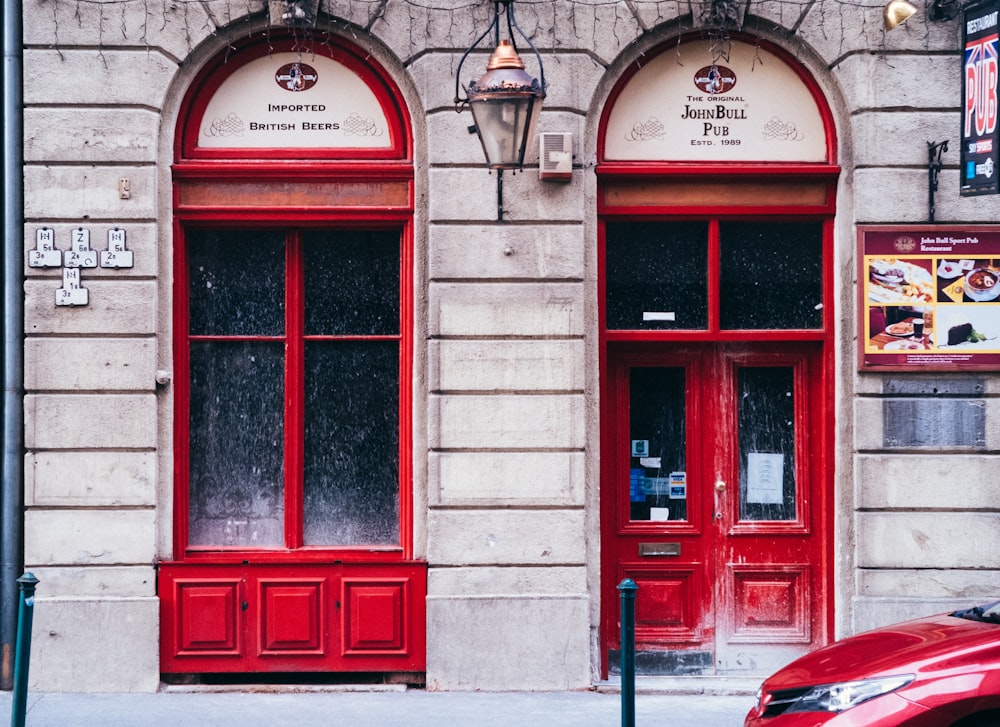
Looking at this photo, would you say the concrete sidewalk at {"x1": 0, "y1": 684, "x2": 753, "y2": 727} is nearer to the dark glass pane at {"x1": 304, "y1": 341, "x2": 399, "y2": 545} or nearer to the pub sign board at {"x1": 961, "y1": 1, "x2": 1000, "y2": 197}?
the dark glass pane at {"x1": 304, "y1": 341, "x2": 399, "y2": 545}

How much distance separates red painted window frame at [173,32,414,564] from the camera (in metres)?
9.41

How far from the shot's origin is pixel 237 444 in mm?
9531

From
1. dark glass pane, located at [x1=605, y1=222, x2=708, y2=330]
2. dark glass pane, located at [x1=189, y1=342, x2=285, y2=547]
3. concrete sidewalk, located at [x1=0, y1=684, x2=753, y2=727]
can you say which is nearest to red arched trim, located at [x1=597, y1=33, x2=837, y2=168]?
dark glass pane, located at [x1=605, y1=222, x2=708, y2=330]

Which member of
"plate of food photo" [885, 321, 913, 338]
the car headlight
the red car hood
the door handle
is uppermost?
"plate of food photo" [885, 321, 913, 338]

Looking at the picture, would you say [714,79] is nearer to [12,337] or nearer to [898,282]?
[898,282]

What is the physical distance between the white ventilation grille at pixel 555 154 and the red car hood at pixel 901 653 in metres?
4.20

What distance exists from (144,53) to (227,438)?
3031mm

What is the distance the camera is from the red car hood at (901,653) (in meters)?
5.67

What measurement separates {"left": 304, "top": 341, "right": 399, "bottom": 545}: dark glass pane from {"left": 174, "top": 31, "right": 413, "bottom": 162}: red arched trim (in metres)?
1.51

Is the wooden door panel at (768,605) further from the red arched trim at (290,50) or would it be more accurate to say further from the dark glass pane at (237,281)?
the red arched trim at (290,50)

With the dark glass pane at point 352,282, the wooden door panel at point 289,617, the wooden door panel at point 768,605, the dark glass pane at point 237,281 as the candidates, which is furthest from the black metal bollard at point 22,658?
Result: the wooden door panel at point 768,605

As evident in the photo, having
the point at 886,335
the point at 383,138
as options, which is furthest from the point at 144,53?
the point at 886,335

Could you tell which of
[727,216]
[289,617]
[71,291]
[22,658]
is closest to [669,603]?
[289,617]

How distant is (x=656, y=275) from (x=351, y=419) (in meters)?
2.68
